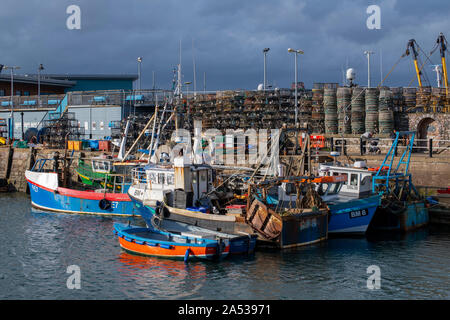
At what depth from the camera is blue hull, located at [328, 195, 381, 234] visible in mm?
24672

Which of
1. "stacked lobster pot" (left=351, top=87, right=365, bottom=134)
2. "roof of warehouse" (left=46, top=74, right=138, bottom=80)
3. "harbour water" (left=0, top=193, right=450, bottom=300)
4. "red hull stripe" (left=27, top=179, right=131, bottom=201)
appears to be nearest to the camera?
"harbour water" (left=0, top=193, right=450, bottom=300)

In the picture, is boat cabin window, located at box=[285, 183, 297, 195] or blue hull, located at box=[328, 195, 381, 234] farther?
boat cabin window, located at box=[285, 183, 297, 195]

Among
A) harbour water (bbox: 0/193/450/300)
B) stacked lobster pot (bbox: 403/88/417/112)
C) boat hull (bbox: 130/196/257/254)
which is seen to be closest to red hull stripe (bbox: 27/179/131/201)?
boat hull (bbox: 130/196/257/254)

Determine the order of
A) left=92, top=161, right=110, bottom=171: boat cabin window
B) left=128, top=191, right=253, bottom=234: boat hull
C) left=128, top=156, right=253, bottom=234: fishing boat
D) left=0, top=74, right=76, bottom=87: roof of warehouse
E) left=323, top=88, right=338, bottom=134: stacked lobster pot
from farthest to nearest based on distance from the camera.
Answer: left=0, top=74, right=76, bottom=87: roof of warehouse, left=323, top=88, right=338, bottom=134: stacked lobster pot, left=92, top=161, right=110, bottom=171: boat cabin window, left=128, top=156, right=253, bottom=234: fishing boat, left=128, top=191, right=253, bottom=234: boat hull

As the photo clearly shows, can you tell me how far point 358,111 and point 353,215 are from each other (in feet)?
66.1

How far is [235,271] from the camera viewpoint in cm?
1973

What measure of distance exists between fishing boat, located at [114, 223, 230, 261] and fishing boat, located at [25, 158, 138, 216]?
340 inches

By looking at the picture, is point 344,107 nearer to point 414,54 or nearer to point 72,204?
point 414,54

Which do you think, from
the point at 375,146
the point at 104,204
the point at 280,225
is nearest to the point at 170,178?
the point at 104,204

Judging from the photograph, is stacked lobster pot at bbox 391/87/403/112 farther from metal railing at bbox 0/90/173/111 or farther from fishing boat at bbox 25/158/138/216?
fishing boat at bbox 25/158/138/216

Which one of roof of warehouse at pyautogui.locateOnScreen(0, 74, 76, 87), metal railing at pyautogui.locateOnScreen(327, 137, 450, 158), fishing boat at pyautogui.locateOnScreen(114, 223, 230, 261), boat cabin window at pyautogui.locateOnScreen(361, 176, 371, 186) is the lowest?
fishing boat at pyautogui.locateOnScreen(114, 223, 230, 261)

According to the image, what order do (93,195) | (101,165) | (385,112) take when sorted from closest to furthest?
(93,195) → (101,165) → (385,112)

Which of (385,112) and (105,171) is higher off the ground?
(385,112)
